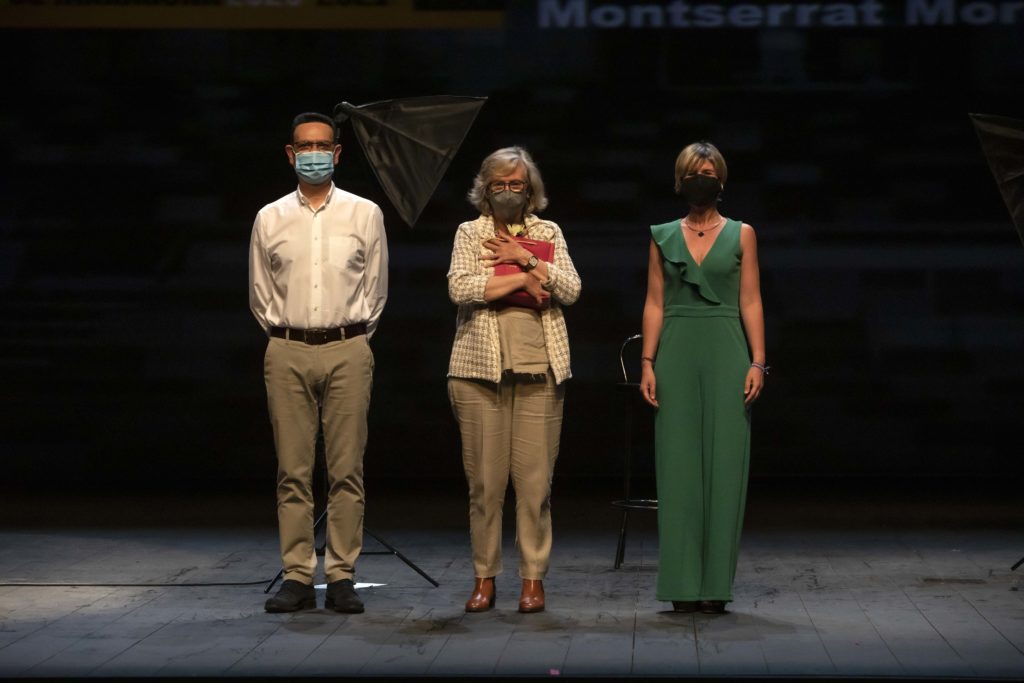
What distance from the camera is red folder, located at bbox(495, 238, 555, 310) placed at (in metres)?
5.08

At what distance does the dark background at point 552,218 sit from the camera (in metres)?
8.52

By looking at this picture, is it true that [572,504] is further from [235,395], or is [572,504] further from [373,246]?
[373,246]

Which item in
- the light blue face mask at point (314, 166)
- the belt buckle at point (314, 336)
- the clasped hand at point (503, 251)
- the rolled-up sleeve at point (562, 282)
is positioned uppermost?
the light blue face mask at point (314, 166)

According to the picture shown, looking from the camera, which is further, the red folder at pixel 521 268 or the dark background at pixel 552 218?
the dark background at pixel 552 218

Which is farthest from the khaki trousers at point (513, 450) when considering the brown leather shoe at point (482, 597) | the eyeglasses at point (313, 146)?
the eyeglasses at point (313, 146)

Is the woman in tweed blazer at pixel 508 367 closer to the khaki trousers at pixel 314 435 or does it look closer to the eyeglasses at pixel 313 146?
the khaki trousers at pixel 314 435

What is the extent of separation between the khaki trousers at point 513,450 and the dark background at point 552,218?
3.48 m

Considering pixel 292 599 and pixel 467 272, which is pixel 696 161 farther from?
pixel 292 599

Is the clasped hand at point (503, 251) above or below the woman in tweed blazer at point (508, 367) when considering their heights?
above

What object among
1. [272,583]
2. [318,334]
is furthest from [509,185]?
[272,583]

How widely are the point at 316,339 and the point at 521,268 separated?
2.34 ft

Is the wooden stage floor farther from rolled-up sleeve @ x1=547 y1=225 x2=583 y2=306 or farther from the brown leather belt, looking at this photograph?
rolled-up sleeve @ x1=547 y1=225 x2=583 y2=306

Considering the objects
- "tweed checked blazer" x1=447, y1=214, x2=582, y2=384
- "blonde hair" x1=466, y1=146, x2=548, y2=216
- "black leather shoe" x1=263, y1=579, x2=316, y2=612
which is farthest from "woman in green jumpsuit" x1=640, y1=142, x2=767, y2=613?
"black leather shoe" x1=263, y1=579, x2=316, y2=612

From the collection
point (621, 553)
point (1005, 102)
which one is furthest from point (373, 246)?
point (1005, 102)
